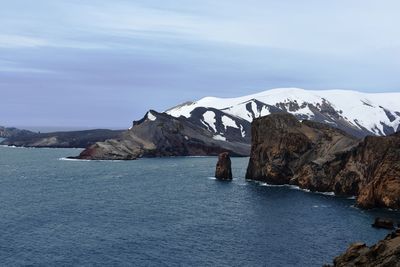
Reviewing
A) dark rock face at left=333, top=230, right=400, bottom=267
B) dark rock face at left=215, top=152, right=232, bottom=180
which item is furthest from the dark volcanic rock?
dark rock face at left=215, top=152, right=232, bottom=180

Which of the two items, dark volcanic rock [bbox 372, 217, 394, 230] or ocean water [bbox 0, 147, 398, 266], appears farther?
dark volcanic rock [bbox 372, 217, 394, 230]

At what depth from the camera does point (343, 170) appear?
139 meters

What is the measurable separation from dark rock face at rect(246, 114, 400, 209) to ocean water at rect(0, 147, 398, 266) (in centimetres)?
576

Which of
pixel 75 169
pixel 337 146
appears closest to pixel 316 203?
pixel 337 146

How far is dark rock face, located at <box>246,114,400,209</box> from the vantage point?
114562 mm

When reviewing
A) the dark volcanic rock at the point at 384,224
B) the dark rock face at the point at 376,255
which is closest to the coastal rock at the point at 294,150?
the dark volcanic rock at the point at 384,224

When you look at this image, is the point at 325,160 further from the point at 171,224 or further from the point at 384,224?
the point at 171,224

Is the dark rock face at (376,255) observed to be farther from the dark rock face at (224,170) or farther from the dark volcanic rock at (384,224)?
the dark rock face at (224,170)

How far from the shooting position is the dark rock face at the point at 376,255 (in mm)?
52297

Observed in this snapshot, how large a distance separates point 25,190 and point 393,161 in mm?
79472

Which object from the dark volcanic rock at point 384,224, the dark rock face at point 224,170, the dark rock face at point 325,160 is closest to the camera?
the dark volcanic rock at point 384,224

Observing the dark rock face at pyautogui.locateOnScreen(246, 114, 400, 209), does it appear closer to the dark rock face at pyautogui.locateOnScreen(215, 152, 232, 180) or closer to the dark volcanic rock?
the dark rock face at pyautogui.locateOnScreen(215, 152, 232, 180)

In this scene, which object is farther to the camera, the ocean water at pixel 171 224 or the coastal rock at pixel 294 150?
the coastal rock at pixel 294 150

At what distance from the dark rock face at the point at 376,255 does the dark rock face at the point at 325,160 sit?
52.5 meters
